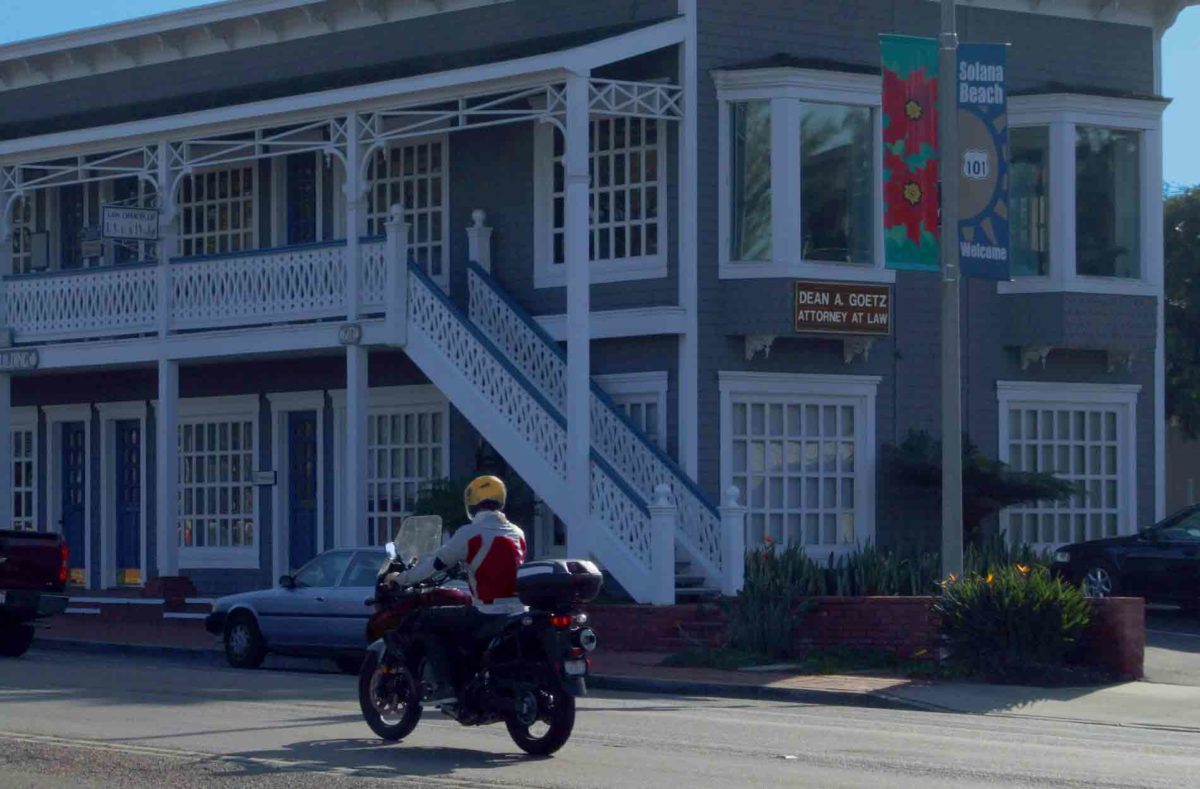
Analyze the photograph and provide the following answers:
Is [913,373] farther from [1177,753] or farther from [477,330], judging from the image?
[1177,753]

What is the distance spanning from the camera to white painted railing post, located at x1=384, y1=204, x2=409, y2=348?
965 inches

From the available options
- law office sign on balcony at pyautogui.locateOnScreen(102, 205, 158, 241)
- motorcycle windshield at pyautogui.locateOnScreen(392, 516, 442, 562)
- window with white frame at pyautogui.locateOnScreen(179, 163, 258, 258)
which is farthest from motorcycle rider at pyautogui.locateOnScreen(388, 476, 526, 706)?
window with white frame at pyautogui.locateOnScreen(179, 163, 258, 258)

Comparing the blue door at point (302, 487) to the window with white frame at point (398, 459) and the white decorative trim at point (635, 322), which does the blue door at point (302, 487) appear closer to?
the window with white frame at point (398, 459)

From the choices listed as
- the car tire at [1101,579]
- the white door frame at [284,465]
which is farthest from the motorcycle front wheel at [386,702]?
the white door frame at [284,465]

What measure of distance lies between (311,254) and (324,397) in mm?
3415

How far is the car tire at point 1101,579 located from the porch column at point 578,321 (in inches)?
250

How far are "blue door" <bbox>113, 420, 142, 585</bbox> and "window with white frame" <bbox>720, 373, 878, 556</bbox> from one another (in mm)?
10951

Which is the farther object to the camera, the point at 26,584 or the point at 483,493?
the point at 26,584

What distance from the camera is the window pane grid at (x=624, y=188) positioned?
80.4ft

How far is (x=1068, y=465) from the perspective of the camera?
1027 inches

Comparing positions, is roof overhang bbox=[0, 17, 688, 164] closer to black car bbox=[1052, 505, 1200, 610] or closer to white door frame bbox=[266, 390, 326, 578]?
white door frame bbox=[266, 390, 326, 578]

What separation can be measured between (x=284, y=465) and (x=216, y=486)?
1.60m

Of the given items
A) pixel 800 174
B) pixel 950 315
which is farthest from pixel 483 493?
pixel 800 174

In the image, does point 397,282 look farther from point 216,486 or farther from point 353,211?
point 216,486
